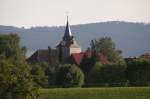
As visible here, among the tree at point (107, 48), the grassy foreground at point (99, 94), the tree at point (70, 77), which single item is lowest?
the tree at point (70, 77)

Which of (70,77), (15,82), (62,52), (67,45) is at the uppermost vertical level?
(67,45)

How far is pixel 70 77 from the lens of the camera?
9269 centimetres

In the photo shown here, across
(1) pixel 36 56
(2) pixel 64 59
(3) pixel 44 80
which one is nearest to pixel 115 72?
(3) pixel 44 80

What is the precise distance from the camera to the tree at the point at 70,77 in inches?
3617

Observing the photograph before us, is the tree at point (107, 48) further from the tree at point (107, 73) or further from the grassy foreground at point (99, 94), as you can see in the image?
the grassy foreground at point (99, 94)

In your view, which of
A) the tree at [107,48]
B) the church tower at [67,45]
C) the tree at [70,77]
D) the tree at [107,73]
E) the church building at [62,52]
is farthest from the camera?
the tree at [107,48]

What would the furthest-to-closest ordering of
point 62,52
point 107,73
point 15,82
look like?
point 62,52 < point 107,73 < point 15,82

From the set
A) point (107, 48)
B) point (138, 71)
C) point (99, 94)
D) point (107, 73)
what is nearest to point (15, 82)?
point (99, 94)

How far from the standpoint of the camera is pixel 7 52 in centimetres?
10381

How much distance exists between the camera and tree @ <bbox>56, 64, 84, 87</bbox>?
3617 inches

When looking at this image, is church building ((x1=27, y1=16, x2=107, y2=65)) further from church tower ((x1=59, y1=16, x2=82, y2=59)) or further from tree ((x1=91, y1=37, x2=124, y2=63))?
tree ((x1=91, y1=37, x2=124, y2=63))

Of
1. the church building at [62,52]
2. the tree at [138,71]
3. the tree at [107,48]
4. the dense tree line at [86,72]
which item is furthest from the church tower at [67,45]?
the tree at [138,71]

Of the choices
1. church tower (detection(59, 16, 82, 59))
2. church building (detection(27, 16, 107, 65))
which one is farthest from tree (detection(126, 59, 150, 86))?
church tower (detection(59, 16, 82, 59))

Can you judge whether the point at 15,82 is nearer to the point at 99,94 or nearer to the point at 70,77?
the point at 99,94
